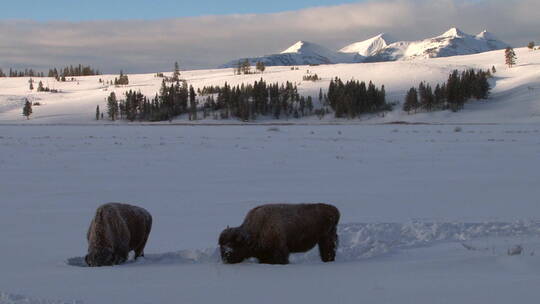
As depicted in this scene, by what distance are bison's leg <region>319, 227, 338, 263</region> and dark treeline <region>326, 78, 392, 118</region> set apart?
9560 cm

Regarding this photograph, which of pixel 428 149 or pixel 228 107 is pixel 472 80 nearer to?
pixel 228 107

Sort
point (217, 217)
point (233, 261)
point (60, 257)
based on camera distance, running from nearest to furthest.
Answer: point (233, 261), point (60, 257), point (217, 217)

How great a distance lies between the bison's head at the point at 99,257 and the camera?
8.12 m

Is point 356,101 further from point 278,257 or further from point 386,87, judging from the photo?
point 278,257

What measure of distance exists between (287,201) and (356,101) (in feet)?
301

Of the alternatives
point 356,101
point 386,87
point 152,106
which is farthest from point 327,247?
point 386,87

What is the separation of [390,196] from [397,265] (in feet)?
28.1

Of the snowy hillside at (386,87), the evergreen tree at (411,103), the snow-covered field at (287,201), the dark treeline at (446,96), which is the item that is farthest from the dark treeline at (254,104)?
the snow-covered field at (287,201)

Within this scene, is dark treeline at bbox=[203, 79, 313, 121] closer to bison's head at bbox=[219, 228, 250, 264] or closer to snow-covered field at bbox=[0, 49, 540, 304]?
snow-covered field at bbox=[0, 49, 540, 304]

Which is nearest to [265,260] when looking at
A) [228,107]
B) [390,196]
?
[390,196]

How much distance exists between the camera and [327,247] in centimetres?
844

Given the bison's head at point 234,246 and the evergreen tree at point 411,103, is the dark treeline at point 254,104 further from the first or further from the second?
the bison's head at point 234,246

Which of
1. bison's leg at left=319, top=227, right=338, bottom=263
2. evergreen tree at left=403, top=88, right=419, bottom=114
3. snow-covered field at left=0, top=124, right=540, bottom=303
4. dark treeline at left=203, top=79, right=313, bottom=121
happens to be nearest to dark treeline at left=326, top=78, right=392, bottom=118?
evergreen tree at left=403, top=88, right=419, bottom=114

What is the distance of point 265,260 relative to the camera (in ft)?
26.5
